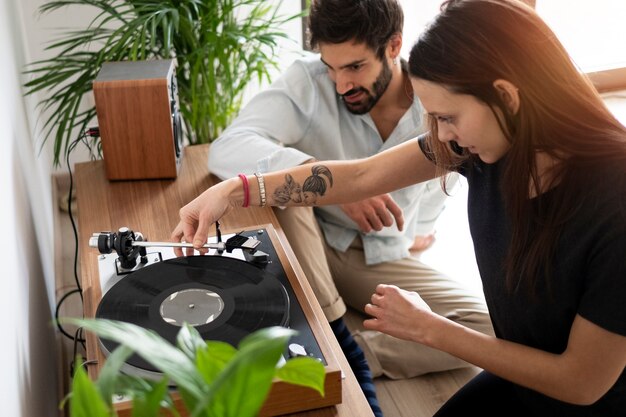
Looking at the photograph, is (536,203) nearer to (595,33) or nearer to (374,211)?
(374,211)

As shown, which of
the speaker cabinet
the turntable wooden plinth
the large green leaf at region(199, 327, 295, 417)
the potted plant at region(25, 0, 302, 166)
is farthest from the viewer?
the potted plant at region(25, 0, 302, 166)

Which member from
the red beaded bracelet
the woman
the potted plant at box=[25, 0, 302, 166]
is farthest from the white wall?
the red beaded bracelet

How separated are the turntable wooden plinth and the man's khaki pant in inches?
11.1

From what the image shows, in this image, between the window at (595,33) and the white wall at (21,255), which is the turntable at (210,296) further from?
the window at (595,33)

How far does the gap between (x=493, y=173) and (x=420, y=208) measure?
0.91m

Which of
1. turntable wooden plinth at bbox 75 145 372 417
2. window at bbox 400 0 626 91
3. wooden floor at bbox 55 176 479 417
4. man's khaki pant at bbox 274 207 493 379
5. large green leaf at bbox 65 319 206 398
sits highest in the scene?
large green leaf at bbox 65 319 206 398

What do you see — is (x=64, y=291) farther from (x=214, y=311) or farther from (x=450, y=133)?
(x=450, y=133)

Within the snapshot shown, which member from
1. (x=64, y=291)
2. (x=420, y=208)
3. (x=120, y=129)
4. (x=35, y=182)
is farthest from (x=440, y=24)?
(x=64, y=291)

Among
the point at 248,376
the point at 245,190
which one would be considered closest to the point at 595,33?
the point at 245,190

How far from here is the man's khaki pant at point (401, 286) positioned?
6.26ft

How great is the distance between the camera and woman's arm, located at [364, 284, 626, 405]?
3.53 feet

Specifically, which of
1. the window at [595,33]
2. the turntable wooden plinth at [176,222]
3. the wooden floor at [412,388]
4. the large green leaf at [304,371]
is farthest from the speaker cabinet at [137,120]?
the window at [595,33]

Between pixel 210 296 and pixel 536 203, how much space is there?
53cm

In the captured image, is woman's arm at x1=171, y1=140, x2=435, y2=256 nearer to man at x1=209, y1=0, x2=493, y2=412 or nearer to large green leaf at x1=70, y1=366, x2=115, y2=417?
man at x1=209, y1=0, x2=493, y2=412
